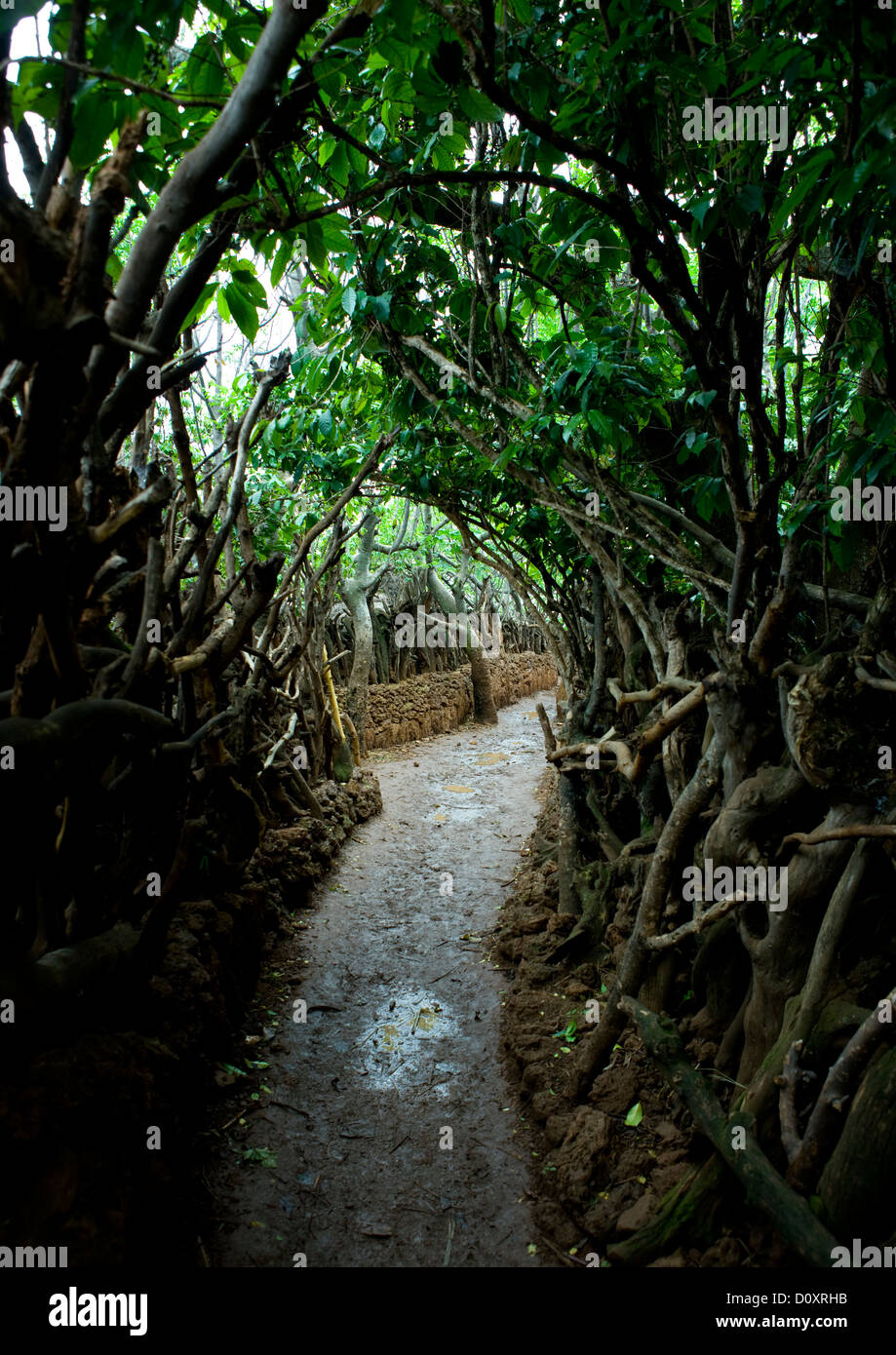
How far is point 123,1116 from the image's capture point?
2.62 meters

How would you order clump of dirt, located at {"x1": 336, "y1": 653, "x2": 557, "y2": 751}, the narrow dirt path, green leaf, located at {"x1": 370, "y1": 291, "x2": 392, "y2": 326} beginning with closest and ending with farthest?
the narrow dirt path
green leaf, located at {"x1": 370, "y1": 291, "x2": 392, "y2": 326}
clump of dirt, located at {"x1": 336, "y1": 653, "x2": 557, "y2": 751}

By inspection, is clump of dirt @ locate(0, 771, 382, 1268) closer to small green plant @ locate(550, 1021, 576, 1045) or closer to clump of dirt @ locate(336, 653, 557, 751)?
small green plant @ locate(550, 1021, 576, 1045)

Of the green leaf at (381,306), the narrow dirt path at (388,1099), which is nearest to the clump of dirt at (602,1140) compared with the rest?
the narrow dirt path at (388,1099)

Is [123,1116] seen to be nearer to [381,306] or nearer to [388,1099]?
[388,1099]

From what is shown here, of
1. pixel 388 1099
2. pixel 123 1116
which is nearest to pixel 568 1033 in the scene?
pixel 388 1099

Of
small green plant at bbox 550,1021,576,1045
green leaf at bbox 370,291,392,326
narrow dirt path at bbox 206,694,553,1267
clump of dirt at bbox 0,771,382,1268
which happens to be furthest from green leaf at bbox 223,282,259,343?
small green plant at bbox 550,1021,576,1045

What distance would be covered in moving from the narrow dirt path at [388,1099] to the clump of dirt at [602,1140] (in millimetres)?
156

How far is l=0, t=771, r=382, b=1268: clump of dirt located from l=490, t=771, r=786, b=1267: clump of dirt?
5.25 feet

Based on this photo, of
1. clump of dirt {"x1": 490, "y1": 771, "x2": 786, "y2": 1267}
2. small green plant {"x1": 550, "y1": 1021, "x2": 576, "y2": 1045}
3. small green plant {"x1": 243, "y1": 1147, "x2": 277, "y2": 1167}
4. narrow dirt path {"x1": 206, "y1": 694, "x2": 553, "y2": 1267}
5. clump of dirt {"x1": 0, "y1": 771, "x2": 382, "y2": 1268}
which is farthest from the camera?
small green plant {"x1": 550, "y1": 1021, "x2": 576, "y2": 1045}

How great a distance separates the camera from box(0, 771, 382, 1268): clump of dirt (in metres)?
2.26

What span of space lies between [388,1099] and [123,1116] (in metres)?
1.96
